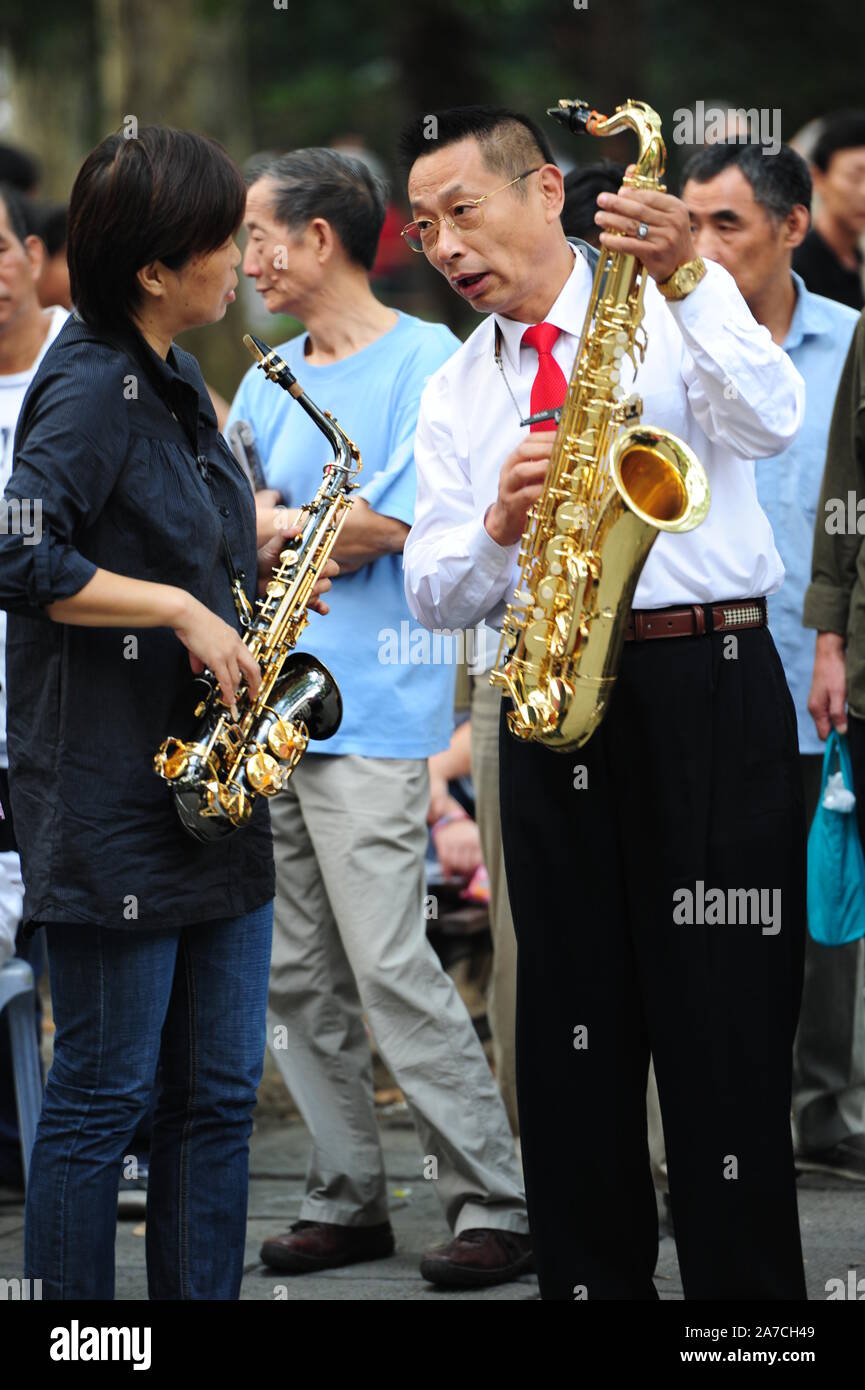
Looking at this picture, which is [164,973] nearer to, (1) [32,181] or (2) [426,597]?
(2) [426,597]

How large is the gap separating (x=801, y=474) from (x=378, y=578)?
1161mm

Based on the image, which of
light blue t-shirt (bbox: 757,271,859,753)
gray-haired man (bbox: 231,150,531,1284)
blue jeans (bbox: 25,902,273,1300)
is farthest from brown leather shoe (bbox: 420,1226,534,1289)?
light blue t-shirt (bbox: 757,271,859,753)

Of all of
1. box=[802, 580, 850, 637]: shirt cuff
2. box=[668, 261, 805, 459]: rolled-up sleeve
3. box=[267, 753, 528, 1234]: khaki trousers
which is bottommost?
box=[267, 753, 528, 1234]: khaki trousers

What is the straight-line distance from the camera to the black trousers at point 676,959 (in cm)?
326

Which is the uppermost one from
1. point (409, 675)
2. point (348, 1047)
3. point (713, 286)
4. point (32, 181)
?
point (32, 181)

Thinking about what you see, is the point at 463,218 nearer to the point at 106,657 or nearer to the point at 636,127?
the point at 636,127

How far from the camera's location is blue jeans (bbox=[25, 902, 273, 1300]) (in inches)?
125

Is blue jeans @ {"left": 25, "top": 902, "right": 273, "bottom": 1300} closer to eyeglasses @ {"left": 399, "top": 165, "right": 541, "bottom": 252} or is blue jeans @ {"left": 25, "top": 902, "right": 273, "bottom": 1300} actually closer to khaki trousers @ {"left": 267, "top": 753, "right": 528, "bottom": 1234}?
khaki trousers @ {"left": 267, "top": 753, "right": 528, "bottom": 1234}

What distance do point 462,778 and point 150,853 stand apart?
2690 mm

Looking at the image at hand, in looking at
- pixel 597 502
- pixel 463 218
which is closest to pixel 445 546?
pixel 597 502

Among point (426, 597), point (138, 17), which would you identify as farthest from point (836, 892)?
point (138, 17)

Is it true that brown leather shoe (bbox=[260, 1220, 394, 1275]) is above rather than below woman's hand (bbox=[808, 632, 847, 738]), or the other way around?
below

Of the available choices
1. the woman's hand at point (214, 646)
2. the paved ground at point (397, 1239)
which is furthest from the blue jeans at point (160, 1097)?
the paved ground at point (397, 1239)

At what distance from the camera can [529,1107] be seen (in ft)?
11.4
